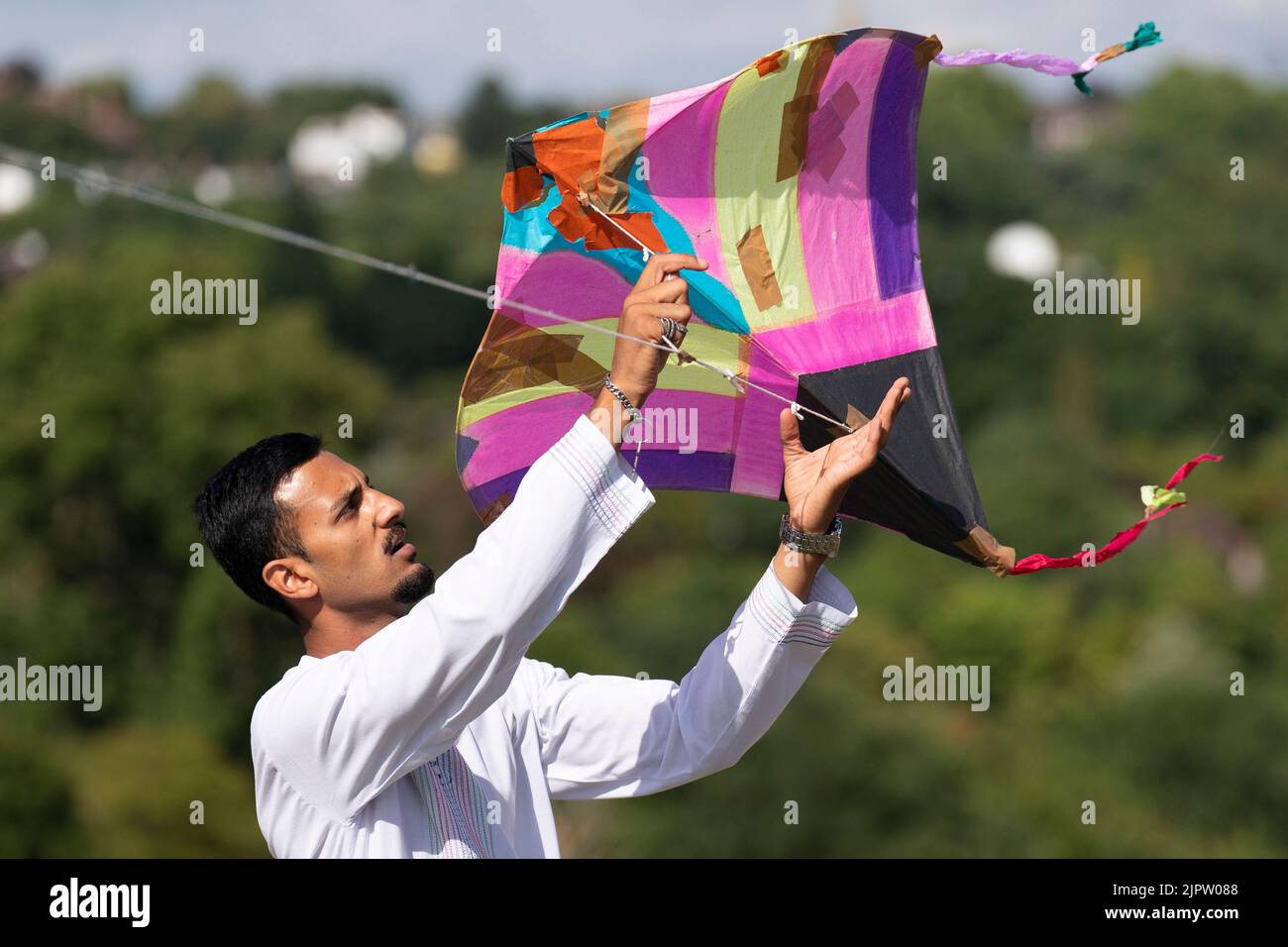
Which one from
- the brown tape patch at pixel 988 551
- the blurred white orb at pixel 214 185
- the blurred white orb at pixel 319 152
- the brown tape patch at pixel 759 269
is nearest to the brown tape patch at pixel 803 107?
the brown tape patch at pixel 759 269

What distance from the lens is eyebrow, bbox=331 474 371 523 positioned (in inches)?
239

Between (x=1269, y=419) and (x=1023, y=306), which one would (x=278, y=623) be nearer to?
(x=1269, y=419)

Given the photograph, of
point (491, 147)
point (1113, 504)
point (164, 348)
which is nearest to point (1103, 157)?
point (491, 147)

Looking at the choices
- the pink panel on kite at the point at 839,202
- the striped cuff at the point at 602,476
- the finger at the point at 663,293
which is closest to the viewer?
the striped cuff at the point at 602,476

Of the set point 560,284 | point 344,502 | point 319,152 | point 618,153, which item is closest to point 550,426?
point 560,284

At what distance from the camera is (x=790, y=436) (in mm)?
6246

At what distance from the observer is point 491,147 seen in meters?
144

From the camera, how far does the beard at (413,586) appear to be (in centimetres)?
605

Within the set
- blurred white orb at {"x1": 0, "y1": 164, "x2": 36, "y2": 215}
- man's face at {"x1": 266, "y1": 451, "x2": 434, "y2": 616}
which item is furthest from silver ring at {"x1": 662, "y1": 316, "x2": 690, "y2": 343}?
blurred white orb at {"x1": 0, "y1": 164, "x2": 36, "y2": 215}

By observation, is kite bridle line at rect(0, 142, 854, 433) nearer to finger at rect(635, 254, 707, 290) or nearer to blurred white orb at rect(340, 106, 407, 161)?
finger at rect(635, 254, 707, 290)

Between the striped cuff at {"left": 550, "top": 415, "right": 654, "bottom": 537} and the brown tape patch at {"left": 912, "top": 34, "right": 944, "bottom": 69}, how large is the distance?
166 cm

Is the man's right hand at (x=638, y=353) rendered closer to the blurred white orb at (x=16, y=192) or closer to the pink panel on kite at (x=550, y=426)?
the pink panel on kite at (x=550, y=426)

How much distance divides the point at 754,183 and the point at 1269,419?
7332 cm

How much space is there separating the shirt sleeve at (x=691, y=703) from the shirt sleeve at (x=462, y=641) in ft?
2.57
